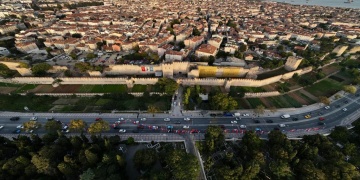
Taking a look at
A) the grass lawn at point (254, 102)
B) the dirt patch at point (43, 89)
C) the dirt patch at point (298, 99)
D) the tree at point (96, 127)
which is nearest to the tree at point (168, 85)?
the tree at point (96, 127)

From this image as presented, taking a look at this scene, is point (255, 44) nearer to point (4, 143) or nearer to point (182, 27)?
point (182, 27)

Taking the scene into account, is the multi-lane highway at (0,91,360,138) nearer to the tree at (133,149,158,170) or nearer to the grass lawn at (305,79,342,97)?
the tree at (133,149,158,170)

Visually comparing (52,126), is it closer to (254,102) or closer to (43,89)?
(43,89)

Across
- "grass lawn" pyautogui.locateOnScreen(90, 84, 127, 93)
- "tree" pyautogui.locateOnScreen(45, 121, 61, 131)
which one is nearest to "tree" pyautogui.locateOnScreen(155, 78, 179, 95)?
"grass lawn" pyautogui.locateOnScreen(90, 84, 127, 93)

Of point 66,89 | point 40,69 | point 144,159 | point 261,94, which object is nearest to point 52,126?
point 66,89

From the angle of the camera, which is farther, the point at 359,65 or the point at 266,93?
the point at 359,65

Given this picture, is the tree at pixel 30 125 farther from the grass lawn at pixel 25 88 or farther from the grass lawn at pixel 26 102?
the grass lawn at pixel 25 88

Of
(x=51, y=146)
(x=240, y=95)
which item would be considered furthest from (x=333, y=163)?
(x=51, y=146)
